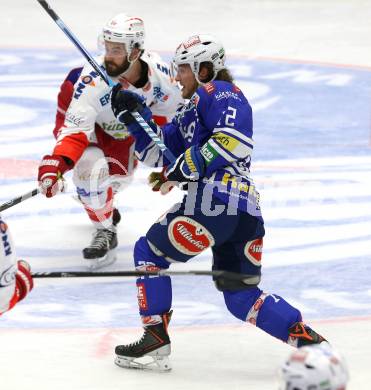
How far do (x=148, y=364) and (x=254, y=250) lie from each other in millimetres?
760

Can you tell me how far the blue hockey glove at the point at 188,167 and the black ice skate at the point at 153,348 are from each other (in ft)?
2.16

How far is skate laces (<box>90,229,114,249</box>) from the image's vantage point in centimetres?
820

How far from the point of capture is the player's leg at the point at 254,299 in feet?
20.4

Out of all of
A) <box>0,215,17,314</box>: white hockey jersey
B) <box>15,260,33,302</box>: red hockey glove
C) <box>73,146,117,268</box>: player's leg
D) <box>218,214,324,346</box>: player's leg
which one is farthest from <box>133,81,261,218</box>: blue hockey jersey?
<box>73,146,117,268</box>: player's leg

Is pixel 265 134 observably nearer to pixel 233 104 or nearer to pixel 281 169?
pixel 281 169

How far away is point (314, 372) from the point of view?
396cm

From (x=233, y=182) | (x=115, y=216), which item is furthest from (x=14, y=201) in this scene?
(x=115, y=216)

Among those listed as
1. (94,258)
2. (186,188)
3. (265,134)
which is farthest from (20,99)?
(186,188)

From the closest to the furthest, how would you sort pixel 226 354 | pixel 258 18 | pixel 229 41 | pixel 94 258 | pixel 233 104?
1. pixel 233 104
2. pixel 226 354
3. pixel 94 258
4. pixel 229 41
5. pixel 258 18

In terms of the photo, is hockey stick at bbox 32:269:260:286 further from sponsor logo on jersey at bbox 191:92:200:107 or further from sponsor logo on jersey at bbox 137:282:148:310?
sponsor logo on jersey at bbox 191:92:200:107

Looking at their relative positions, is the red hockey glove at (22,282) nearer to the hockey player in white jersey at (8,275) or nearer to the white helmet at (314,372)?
the hockey player in white jersey at (8,275)

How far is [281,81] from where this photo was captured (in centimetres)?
1305

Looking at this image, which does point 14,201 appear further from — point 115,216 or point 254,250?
point 115,216

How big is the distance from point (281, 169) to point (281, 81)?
2914 millimetres
